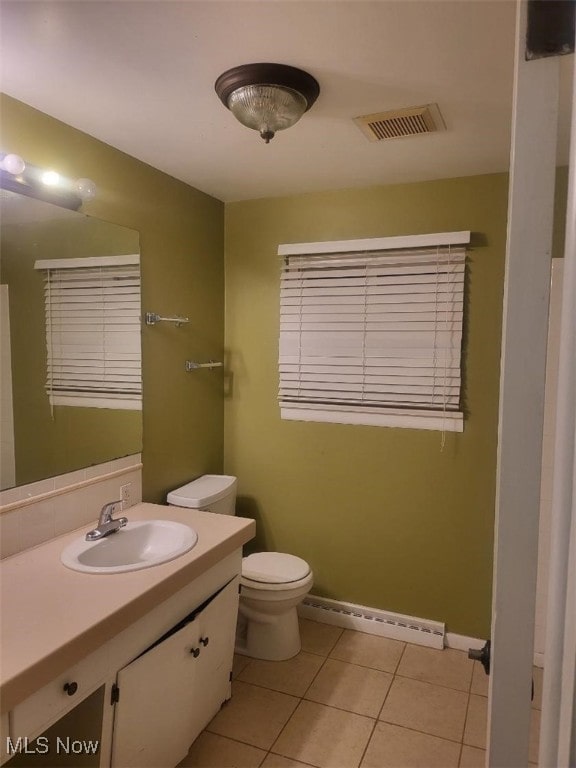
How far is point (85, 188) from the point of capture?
1918 millimetres

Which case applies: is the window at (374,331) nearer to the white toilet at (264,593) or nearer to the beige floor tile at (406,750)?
the white toilet at (264,593)

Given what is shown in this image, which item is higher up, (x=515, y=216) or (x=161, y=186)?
(x=161, y=186)

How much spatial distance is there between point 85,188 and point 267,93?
812 mm

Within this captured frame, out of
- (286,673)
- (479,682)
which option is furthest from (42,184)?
(479,682)

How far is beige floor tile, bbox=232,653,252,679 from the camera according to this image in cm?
247

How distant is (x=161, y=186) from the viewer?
98.0 inches

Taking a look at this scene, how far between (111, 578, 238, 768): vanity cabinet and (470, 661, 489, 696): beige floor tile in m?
1.19

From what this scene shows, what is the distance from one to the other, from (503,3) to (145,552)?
2157 mm

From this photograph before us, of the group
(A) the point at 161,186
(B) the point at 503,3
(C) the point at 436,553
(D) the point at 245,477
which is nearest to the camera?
(B) the point at 503,3

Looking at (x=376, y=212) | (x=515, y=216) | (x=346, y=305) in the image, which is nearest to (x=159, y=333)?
(x=346, y=305)

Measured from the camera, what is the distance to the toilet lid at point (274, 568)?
2.47 meters

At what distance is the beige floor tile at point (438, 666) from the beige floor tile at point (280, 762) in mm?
761

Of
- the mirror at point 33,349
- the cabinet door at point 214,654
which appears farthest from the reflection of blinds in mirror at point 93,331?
the cabinet door at point 214,654

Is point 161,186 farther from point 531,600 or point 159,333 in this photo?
point 531,600
